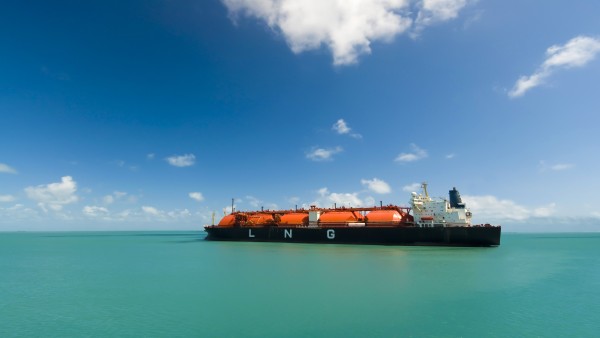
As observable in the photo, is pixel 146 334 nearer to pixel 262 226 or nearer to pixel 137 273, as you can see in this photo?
pixel 137 273

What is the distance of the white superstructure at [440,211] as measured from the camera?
55.4 meters

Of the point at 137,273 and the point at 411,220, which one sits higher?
the point at 411,220

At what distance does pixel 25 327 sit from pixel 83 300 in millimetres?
5094

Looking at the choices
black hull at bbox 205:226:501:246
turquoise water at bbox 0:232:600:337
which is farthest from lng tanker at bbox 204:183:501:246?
turquoise water at bbox 0:232:600:337

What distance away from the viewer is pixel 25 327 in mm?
15492

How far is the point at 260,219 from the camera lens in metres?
74.5

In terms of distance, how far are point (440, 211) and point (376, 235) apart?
465 inches

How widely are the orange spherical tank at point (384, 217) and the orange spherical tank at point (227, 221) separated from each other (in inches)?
1296

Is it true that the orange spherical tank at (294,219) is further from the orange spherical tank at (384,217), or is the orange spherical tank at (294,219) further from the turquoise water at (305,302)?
the turquoise water at (305,302)

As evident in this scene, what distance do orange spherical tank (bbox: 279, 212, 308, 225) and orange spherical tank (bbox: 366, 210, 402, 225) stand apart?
13990 millimetres

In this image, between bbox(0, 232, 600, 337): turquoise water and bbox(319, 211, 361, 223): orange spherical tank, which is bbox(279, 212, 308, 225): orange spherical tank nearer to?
bbox(319, 211, 361, 223): orange spherical tank

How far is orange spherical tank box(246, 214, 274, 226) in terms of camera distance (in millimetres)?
73412

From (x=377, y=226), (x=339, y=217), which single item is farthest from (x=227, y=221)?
(x=377, y=226)

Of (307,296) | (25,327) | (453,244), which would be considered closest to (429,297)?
(307,296)
